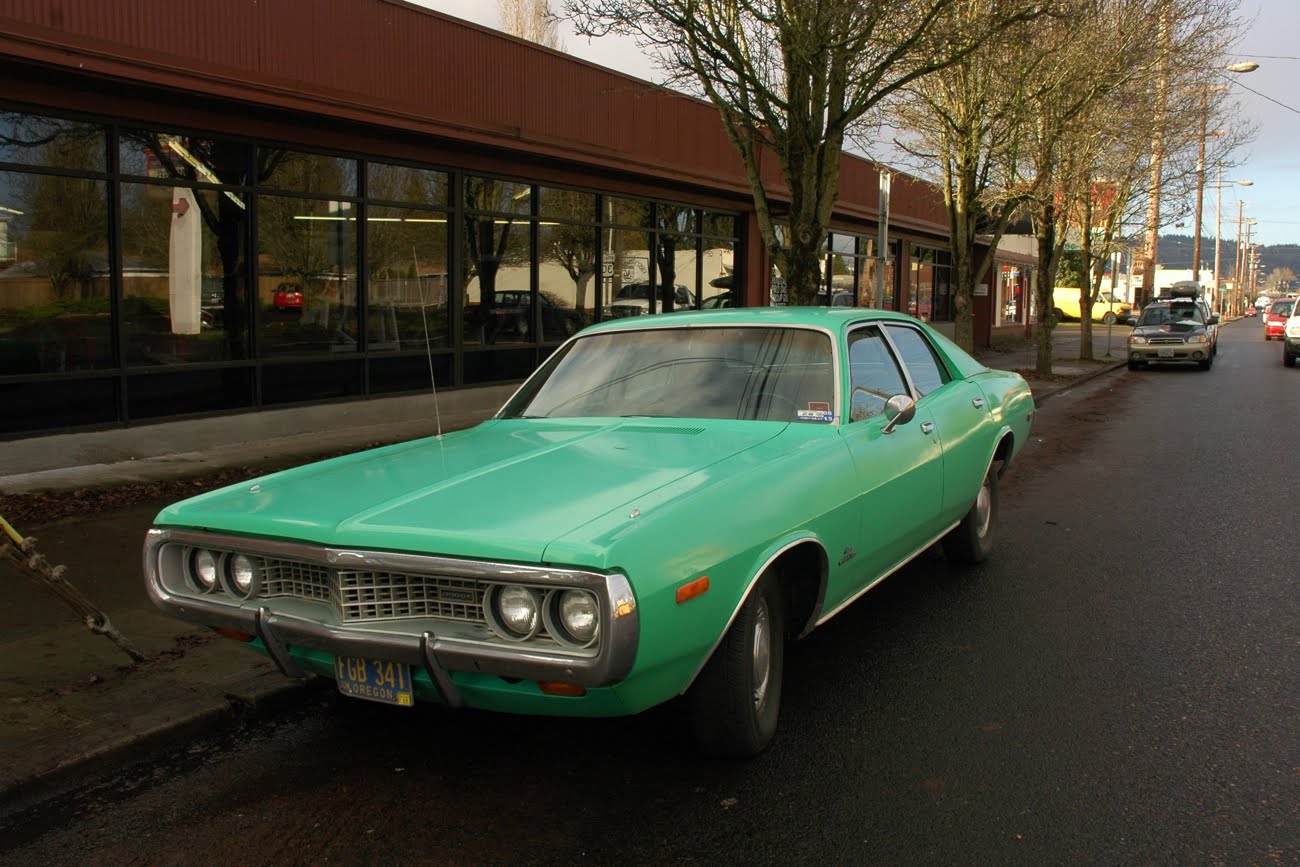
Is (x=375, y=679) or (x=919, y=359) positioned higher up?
(x=919, y=359)

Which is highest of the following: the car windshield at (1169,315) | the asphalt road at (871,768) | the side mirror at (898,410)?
the car windshield at (1169,315)

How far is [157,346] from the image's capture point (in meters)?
9.91

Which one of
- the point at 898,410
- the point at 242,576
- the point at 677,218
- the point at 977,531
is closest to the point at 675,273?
the point at 677,218

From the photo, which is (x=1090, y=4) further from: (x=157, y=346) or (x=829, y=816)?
(x=829, y=816)

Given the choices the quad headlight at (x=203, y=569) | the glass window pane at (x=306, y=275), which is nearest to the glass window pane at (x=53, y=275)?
the glass window pane at (x=306, y=275)

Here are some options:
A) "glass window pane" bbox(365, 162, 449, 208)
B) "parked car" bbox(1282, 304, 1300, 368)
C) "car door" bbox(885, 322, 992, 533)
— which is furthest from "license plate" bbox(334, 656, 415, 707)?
"parked car" bbox(1282, 304, 1300, 368)

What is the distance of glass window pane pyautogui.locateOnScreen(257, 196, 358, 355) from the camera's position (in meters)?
10.9

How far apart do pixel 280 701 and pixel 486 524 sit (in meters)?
1.78

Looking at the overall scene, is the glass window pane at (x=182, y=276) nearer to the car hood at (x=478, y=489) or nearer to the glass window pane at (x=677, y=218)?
the car hood at (x=478, y=489)

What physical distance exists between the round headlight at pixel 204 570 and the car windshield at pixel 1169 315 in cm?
2651

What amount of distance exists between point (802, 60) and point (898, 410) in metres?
6.36

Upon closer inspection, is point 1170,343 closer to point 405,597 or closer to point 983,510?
point 983,510

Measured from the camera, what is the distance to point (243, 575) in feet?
11.9

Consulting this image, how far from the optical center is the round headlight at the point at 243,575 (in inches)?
140
